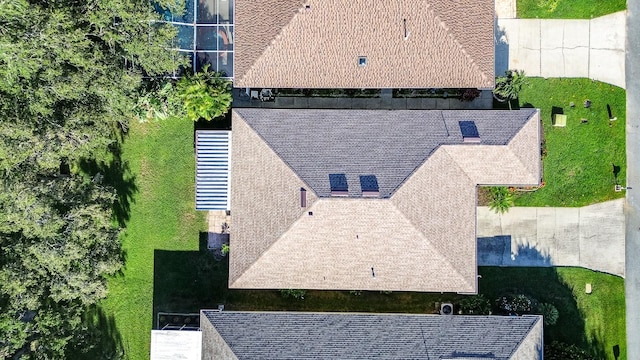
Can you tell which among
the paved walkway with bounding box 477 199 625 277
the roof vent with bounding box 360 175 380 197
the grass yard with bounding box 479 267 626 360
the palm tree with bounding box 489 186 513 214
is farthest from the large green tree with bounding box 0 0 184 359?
the grass yard with bounding box 479 267 626 360

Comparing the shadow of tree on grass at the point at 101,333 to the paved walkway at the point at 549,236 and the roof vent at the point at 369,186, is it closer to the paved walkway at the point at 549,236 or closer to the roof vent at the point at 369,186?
the roof vent at the point at 369,186

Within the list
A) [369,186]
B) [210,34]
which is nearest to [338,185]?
[369,186]

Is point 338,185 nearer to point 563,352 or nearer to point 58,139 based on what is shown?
point 58,139

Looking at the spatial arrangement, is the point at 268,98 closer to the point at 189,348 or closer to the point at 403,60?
the point at 403,60

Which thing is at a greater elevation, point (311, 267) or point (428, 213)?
point (428, 213)

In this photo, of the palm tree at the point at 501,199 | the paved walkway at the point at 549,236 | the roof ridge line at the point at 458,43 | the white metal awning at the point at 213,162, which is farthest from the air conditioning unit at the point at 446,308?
the white metal awning at the point at 213,162

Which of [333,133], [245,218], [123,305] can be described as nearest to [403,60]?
[333,133]
